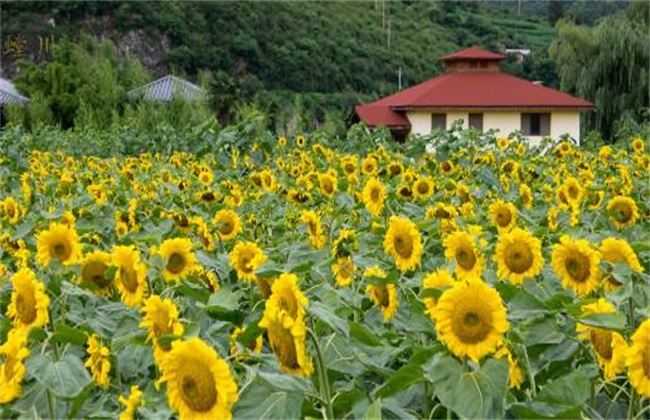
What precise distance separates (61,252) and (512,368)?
0.96m

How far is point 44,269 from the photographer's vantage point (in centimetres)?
199

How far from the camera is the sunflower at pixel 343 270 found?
78.5 inches

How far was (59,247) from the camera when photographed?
6.68 ft

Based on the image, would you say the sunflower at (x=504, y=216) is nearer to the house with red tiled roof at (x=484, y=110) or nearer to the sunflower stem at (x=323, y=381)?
the sunflower stem at (x=323, y=381)

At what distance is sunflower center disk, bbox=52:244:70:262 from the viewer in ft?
6.63

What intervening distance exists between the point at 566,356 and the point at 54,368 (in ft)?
2.06

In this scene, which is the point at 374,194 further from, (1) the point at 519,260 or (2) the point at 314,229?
(1) the point at 519,260

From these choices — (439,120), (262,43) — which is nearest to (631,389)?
(439,120)

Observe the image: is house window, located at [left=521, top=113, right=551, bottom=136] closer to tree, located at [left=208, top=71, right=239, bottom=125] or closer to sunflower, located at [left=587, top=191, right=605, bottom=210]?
tree, located at [left=208, top=71, right=239, bottom=125]

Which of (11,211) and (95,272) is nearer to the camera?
(95,272)

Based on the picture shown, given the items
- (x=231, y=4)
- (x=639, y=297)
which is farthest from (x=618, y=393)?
(x=231, y=4)

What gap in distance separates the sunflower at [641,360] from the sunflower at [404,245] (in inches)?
33.2

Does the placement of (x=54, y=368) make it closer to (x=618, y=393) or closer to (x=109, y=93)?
(x=618, y=393)

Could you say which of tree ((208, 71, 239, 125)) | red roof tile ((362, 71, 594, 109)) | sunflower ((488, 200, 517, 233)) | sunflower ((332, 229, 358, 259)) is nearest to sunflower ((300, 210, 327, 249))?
sunflower ((488, 200, 517, 233))
